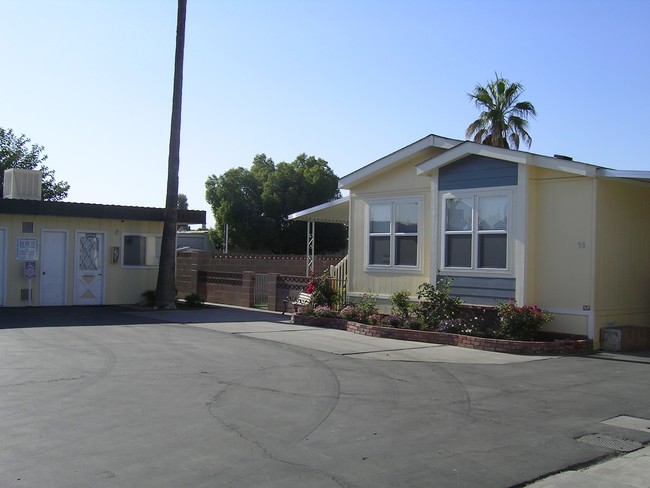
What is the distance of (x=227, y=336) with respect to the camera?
578 inches

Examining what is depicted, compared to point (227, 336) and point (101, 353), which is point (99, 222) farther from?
point (101, 353)

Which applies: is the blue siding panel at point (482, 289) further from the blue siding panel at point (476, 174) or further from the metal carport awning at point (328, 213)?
the metal carport awning at point (328, 213)

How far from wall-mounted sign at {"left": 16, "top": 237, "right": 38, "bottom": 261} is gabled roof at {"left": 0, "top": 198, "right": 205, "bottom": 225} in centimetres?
87

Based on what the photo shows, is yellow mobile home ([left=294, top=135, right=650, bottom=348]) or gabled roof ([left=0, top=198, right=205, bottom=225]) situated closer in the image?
yellow mobile home ([left=294, top=135, right=650, bottom=348])

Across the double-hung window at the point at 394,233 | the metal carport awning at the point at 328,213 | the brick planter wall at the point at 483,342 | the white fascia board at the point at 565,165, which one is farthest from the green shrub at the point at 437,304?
the metal carport awning at the point at 328,213

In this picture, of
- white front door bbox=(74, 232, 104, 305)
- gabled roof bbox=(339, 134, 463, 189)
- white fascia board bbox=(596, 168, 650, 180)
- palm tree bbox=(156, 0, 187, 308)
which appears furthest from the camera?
white front door bbox=(74, 232, 104, 305)

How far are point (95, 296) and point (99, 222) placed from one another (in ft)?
7.67

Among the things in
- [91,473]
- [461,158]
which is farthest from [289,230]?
[91,473]

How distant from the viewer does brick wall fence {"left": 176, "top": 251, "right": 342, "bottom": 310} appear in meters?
21.9

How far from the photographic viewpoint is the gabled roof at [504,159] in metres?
13.2

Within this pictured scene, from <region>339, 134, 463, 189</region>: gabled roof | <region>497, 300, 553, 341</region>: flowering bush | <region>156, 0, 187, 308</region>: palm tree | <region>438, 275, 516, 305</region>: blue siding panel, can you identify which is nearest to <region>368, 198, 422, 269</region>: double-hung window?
<region>339, 134, 463, 189</region>: gabled roof

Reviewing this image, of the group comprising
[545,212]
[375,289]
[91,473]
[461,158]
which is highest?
[461,158]

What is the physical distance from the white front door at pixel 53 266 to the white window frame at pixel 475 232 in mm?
12224

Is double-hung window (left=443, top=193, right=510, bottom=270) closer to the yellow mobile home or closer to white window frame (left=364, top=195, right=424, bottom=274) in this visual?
the yellow mobile home
